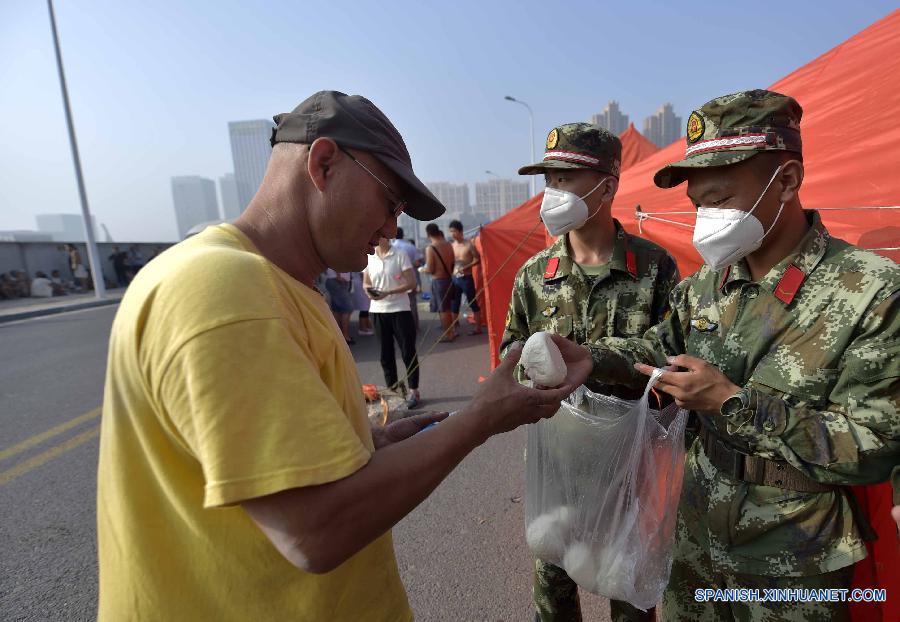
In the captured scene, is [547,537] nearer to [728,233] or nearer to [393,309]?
[728,233]

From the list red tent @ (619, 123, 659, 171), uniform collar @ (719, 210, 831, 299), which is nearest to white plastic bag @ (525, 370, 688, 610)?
uniform collar @ (719, 210, 831, 299)

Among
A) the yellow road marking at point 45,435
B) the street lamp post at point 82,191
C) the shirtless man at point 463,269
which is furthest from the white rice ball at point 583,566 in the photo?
the street lamp post at point 82,191

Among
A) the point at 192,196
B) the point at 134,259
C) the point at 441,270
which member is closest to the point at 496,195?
the point at 134,259

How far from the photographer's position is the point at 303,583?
0.83 m

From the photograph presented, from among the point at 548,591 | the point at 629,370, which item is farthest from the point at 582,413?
the point at 548,591

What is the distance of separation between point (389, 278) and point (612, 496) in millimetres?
3435

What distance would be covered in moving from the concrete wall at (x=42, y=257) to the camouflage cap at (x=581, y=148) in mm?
21958

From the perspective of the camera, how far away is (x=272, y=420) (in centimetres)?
65

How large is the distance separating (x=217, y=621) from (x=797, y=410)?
136 cm

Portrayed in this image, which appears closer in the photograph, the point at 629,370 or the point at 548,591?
the point at 629,370

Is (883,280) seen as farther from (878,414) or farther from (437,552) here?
(437,552)

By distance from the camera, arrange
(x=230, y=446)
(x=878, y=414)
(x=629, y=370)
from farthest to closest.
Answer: (x=629, y=370) < (x=878, y=414) < (x=230, y=446)

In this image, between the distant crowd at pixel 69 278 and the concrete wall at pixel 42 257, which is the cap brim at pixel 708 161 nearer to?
the distant crowd at pixel 69 278

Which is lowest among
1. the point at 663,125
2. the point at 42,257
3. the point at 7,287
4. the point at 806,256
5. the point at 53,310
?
the point at 53,310
